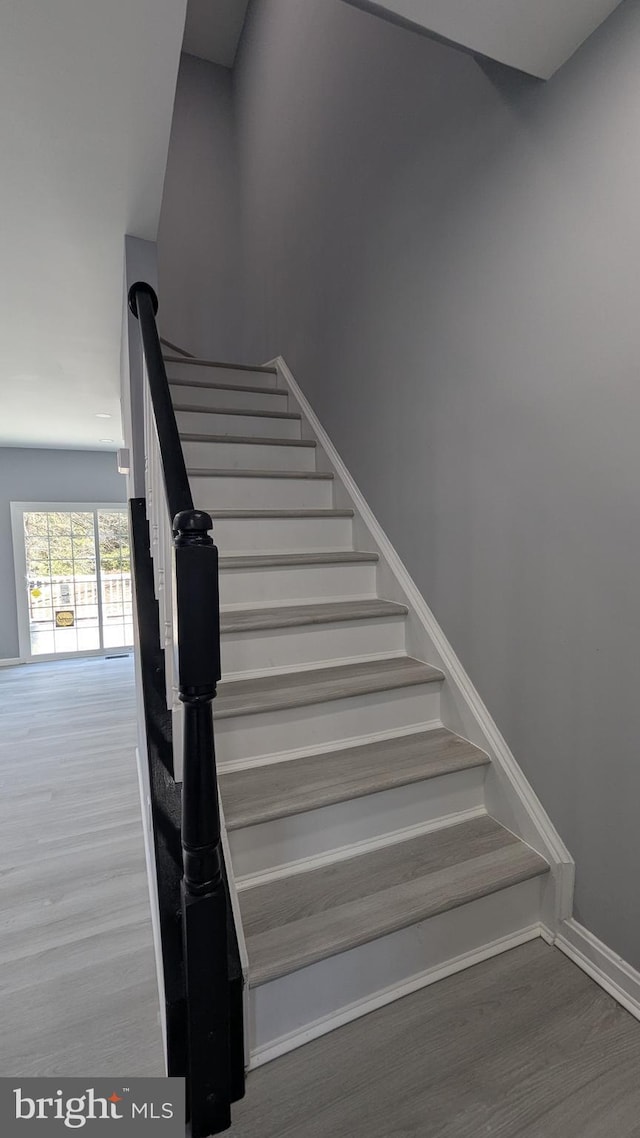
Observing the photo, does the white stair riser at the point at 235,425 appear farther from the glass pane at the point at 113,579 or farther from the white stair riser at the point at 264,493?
the glass pane at the point at 113,579

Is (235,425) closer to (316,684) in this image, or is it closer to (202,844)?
(316,684)

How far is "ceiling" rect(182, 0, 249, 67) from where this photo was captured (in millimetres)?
3908

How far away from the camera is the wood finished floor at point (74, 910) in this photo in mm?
1304

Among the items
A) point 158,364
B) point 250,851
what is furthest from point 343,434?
point 250,851

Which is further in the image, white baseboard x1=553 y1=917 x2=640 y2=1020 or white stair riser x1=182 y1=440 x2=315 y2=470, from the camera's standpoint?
white stair riser x1=182 y1=440 x2=315 y2=470

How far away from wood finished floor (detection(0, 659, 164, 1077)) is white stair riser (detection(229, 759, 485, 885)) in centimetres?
48

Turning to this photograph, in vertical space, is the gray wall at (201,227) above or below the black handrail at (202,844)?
above

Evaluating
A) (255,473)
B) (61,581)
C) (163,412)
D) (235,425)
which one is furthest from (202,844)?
(61,581)

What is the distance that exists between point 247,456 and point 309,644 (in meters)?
1.13

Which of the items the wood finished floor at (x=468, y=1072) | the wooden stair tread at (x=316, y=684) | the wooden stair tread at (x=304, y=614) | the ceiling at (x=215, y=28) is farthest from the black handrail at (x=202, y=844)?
the ceiling at (x=215, y=28)

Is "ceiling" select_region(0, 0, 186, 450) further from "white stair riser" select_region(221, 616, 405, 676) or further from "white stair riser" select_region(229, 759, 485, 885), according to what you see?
"white stair riser" select_region(229, 759, 485, 885)

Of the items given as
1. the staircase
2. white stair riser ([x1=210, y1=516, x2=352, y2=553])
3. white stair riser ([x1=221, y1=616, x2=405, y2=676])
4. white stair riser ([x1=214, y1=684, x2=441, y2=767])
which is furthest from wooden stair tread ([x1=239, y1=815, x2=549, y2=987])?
white stair riser ([x1=210, y1=516, x2=352, y2=553])

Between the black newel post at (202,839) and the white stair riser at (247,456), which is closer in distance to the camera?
the black newel post at (202,839)

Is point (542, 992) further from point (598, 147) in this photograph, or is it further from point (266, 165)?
point (266, 165)
